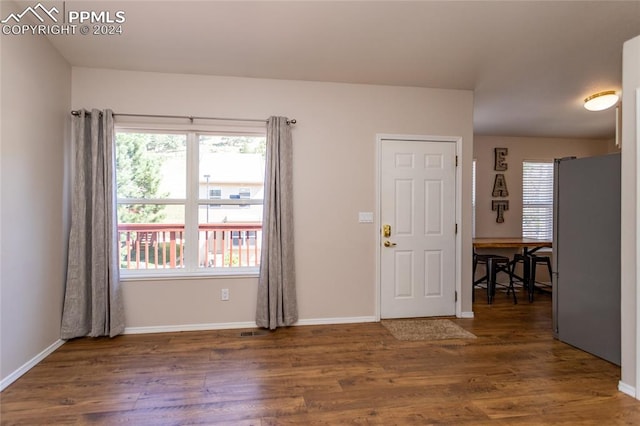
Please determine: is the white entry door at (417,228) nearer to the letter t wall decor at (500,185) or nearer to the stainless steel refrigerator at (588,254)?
the stainless steel refrigerator at (588,254)

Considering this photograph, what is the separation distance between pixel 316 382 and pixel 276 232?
149 centimetres

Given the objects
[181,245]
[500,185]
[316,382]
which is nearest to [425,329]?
[316,382]

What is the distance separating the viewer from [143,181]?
3408 millimetres

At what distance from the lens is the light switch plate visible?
12.1 ft

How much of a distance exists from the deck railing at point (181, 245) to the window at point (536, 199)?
190 inches

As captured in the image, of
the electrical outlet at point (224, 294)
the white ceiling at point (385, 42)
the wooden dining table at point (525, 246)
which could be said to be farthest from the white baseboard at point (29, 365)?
the wooden dining table at point (525, 246)

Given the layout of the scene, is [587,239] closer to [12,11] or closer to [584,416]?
[584,416]

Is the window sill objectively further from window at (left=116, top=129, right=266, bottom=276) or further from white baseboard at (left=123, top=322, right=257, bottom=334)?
white baseboard at (left=123, top=322, right=257, bottom=334)

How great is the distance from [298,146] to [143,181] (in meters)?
1.63

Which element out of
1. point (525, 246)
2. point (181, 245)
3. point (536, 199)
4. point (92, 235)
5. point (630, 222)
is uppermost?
point (536, 199)

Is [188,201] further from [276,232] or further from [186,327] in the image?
[186,327]

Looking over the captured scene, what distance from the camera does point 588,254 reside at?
2.90m

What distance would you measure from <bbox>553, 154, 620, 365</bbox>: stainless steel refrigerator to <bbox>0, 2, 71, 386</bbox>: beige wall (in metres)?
4.49

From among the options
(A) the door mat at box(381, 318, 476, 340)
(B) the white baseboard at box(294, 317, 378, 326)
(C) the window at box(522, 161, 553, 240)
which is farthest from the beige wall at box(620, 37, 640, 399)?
(C) the window at box(522, 161, 553, 240)
